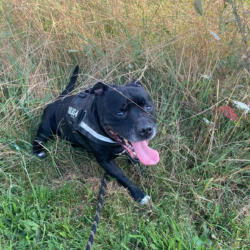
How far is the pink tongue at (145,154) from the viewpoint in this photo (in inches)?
70.1

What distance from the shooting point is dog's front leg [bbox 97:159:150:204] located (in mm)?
1921

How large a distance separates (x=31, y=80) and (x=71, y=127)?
3.42 feet

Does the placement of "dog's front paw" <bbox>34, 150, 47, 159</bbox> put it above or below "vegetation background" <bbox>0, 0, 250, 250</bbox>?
below

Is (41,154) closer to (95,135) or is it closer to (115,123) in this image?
(95,135)

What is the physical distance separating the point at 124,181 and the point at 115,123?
52 centimetres

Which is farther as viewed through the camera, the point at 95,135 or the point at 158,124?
the point at 158,124

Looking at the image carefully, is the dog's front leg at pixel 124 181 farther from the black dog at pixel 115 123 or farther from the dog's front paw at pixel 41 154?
the dog's front paw at pixel 41 154

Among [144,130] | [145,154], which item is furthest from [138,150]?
[144,130]

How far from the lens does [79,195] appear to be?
6.39 feet

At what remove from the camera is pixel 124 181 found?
1.97 metres

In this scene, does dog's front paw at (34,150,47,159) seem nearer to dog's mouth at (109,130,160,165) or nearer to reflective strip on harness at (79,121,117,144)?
reflective strip on harness at (79,121,117,144)

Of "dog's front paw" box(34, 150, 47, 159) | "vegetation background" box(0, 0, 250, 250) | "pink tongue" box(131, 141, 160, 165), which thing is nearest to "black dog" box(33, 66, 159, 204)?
"pink tongue" box(131, 141, 160, 165)

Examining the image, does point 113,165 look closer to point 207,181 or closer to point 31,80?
point 207,181

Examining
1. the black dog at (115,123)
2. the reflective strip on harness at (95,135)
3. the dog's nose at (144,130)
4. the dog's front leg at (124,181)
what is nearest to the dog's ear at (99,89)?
the black dog at (115,123)
